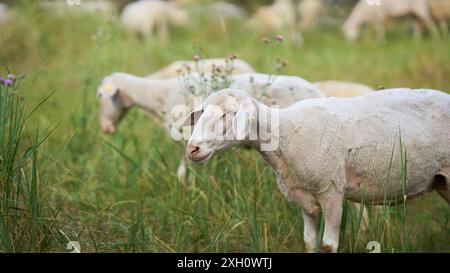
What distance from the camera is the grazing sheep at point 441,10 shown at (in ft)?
38.3

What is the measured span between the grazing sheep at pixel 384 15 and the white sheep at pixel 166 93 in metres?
7.00

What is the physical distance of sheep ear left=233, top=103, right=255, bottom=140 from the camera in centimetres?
294

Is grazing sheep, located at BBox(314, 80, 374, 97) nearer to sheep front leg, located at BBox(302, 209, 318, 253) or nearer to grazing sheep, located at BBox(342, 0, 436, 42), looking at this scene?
sheep front leg, located at BBox(302, 209, 318, 253)

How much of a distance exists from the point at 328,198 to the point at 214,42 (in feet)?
24.1

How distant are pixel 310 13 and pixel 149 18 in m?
3.80

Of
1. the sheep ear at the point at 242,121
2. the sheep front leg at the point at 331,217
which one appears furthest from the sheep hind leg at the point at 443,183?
the sheep ear at the point at 242,121

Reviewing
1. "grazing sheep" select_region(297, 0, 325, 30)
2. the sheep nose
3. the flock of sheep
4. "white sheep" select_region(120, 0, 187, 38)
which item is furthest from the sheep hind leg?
"grazing sheep" select_region(297, 0, 325, 30)

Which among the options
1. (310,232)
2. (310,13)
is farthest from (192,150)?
(310,13)

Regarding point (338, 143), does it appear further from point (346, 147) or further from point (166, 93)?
point (166, 93)

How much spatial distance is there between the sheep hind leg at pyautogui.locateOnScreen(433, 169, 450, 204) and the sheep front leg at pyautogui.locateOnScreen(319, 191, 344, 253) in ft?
1.92

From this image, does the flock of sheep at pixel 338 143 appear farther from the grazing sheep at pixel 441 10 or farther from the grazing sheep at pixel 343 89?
the grazing sheep at pixel 441 10

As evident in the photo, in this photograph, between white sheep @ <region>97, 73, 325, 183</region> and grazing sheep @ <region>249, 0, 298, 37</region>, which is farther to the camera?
grazing sheep @ <region>249, 0, 298, 37</region>

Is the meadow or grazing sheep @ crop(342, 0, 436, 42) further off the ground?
grazing sheep @ crop(342, 0, 436, 42)

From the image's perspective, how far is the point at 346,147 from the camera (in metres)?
3.20
